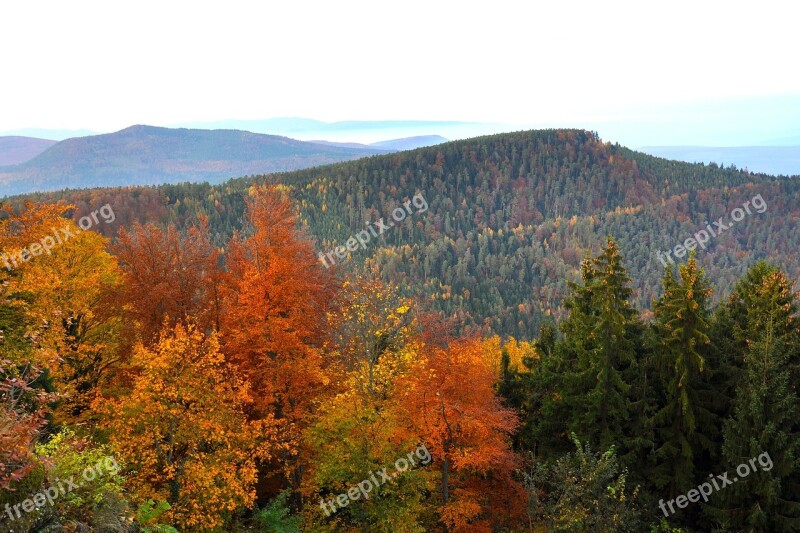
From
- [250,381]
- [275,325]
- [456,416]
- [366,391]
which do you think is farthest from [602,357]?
[250,381]

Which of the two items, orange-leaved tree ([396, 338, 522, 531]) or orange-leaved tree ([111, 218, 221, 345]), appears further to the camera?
orange-leaved tree ([111, 218, 221, 345])

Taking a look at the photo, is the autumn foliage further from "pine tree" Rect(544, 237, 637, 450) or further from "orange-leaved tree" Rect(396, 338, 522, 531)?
"pine tree" Rect(544, 237, 637, 450)

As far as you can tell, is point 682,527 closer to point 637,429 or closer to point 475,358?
point 637,429

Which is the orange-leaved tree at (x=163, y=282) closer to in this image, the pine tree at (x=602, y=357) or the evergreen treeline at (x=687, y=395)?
the evergreen treeline at (x=687, y=395)

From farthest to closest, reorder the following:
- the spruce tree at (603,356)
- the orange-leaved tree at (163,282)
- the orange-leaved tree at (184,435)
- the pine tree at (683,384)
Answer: the spruce tree at (603,356) → the orange-leaved tree at (163,282) → the pine tree at (683,384) → the orange-leaved tree at (184,435)

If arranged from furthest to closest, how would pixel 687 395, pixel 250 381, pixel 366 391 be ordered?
pixel 687 395 → pixel 366 391 → pixel 250 381

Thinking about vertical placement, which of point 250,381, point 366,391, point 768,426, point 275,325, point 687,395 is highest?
point 275,325

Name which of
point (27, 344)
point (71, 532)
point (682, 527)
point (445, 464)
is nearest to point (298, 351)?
point (445, 464)

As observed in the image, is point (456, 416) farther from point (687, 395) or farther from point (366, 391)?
point (687, 395)

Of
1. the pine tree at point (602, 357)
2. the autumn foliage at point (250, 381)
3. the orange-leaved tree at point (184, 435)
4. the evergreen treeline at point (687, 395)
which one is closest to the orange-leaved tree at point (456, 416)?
the autumn foliage at point (250, 381)

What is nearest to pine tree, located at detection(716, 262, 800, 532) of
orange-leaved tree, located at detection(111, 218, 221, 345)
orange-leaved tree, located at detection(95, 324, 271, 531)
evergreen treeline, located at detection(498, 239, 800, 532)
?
evergreen treeline, located at detection(498, 239, 800, 532)

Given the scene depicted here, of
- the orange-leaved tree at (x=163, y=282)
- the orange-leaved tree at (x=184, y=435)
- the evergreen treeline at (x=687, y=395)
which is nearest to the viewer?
the orange-leaved tree at (x=184, y=435)

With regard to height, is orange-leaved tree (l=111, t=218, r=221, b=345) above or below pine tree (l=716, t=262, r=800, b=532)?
above

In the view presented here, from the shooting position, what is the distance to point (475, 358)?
2534 cm
